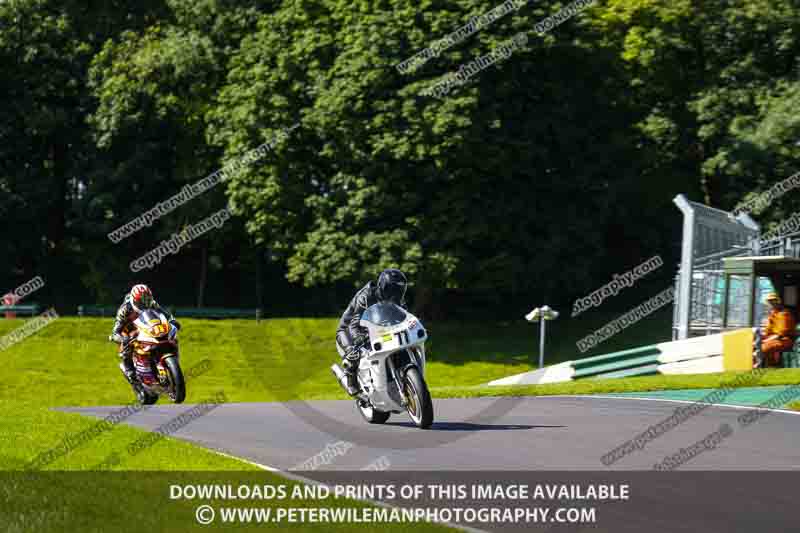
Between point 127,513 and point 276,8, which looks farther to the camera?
point 276,8

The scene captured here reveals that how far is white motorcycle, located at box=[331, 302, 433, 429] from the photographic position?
1164 centimetres

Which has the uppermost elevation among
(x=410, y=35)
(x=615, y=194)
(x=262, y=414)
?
(x=410, y=35)

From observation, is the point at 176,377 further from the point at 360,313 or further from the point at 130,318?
the point at 360,313

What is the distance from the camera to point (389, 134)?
35500mm

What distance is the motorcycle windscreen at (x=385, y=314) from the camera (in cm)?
1178

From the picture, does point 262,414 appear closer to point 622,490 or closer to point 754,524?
point 622,490

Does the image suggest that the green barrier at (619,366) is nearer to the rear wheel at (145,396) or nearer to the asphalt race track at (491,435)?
the asphalt race track at (491,435)

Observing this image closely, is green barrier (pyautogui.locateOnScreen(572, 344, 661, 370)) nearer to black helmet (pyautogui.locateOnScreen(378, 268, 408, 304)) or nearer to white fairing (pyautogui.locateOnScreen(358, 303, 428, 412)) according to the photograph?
white fairing (pyautogui.locateOnScreen(358, 303, 428, 412))

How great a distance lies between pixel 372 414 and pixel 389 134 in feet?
74.7

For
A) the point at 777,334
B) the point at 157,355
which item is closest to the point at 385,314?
the point at 157,355

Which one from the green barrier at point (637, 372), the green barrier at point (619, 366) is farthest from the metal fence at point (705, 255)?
the green barrier at point (637, 372)

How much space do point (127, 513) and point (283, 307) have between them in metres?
43.0

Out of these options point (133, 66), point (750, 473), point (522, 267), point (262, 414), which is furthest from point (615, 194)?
point (750, 473)

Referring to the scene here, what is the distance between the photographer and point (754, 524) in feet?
25.7
